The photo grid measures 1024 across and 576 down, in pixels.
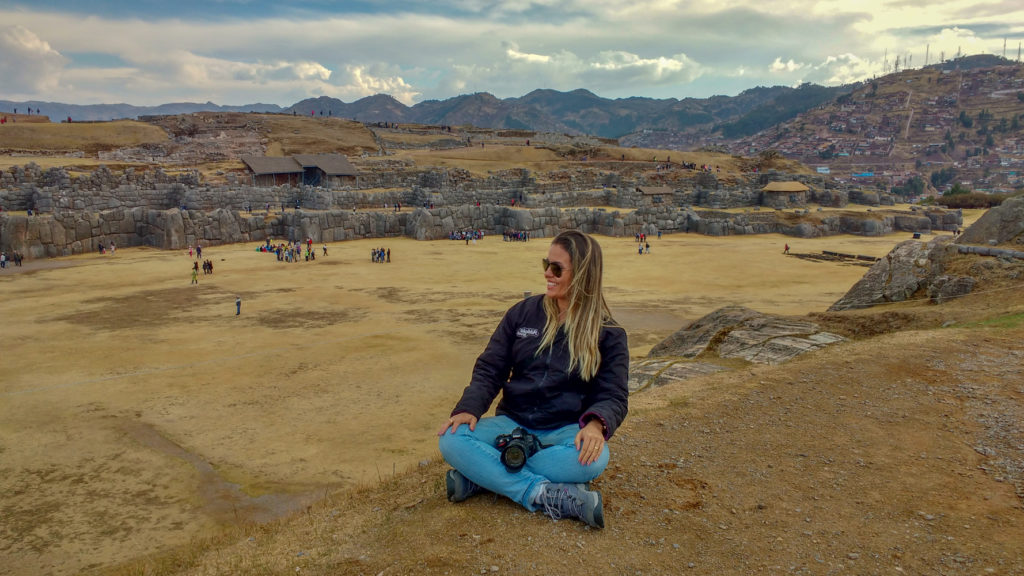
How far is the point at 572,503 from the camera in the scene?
13.5ft

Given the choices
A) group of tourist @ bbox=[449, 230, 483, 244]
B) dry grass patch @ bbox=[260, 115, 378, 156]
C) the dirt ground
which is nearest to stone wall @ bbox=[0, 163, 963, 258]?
group of tourist @ bbox=[449, 230, 483, 244]

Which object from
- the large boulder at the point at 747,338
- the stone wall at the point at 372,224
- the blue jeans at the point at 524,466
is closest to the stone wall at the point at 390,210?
the stone wall at the point at 372,224

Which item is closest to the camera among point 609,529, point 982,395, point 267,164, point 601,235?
point 609,529

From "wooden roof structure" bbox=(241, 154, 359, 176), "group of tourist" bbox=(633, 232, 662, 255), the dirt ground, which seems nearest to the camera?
the dirt ground

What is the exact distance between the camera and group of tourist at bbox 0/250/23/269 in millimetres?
30188

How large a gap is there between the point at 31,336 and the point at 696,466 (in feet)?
66.4

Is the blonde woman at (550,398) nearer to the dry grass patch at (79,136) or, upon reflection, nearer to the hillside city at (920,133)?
the dry grass patch at (79,136)

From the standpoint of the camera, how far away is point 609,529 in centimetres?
408

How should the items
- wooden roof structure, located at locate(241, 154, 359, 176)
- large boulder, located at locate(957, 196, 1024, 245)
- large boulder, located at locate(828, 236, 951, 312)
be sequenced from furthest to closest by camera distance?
wooden roof structure, located at locate(241, 154, 359, 176) → large boulder, located at locate(957, 196, 1024, 245) → large boulder, located at locate(828, 236, 951, 312)

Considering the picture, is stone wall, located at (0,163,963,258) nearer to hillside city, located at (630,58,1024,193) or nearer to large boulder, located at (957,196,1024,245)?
large boulder, located at (957,196,1024,245)

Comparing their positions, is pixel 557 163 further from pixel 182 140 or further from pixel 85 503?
pixel 85 503

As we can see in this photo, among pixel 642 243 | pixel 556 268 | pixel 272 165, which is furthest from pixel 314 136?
pixel 556 268

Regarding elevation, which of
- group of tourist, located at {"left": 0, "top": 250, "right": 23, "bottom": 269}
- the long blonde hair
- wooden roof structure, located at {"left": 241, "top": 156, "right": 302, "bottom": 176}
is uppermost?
wooden roof structure, located at {"left": 241, "top": 156, "right": 302, "bottom": 176}

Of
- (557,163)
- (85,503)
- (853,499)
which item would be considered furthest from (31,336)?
(557,163)
